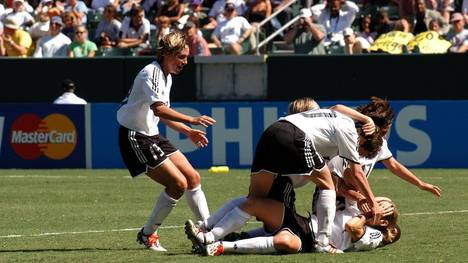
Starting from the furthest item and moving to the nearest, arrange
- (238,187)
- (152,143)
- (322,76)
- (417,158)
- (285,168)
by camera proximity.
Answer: (322,76) < (417,158) < (238,187) < (152,143) < (285,168)

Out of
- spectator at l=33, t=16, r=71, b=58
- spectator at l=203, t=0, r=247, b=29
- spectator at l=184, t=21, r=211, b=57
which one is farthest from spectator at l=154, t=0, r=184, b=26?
spectator at l=33, t=16, r=71, b=58

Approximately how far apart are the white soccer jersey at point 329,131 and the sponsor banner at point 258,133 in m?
11.4

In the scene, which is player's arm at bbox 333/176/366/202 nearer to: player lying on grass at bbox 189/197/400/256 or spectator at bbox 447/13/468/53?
player lying on grass at bbox 189/197/400/256

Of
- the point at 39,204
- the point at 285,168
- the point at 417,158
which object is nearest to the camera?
the point at 285,168

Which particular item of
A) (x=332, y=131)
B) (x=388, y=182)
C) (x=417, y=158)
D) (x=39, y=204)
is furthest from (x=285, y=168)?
(x=417, y=158)

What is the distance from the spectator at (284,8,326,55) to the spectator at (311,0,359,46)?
0.88 ft

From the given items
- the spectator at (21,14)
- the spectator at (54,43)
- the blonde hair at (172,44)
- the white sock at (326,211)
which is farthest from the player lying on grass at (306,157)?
the spectator at (21,14)

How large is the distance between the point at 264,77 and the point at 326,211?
14179 mm

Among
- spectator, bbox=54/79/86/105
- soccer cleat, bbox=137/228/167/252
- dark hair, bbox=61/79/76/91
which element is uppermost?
soccer cleat, bbox=137/228/167/252

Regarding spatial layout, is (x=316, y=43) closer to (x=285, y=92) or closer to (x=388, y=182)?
(x=285, y=92)

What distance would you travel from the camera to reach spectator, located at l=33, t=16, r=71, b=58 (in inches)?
1006

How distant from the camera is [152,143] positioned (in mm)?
11164

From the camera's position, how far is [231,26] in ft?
82.3

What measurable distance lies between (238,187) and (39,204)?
10.8 feet
